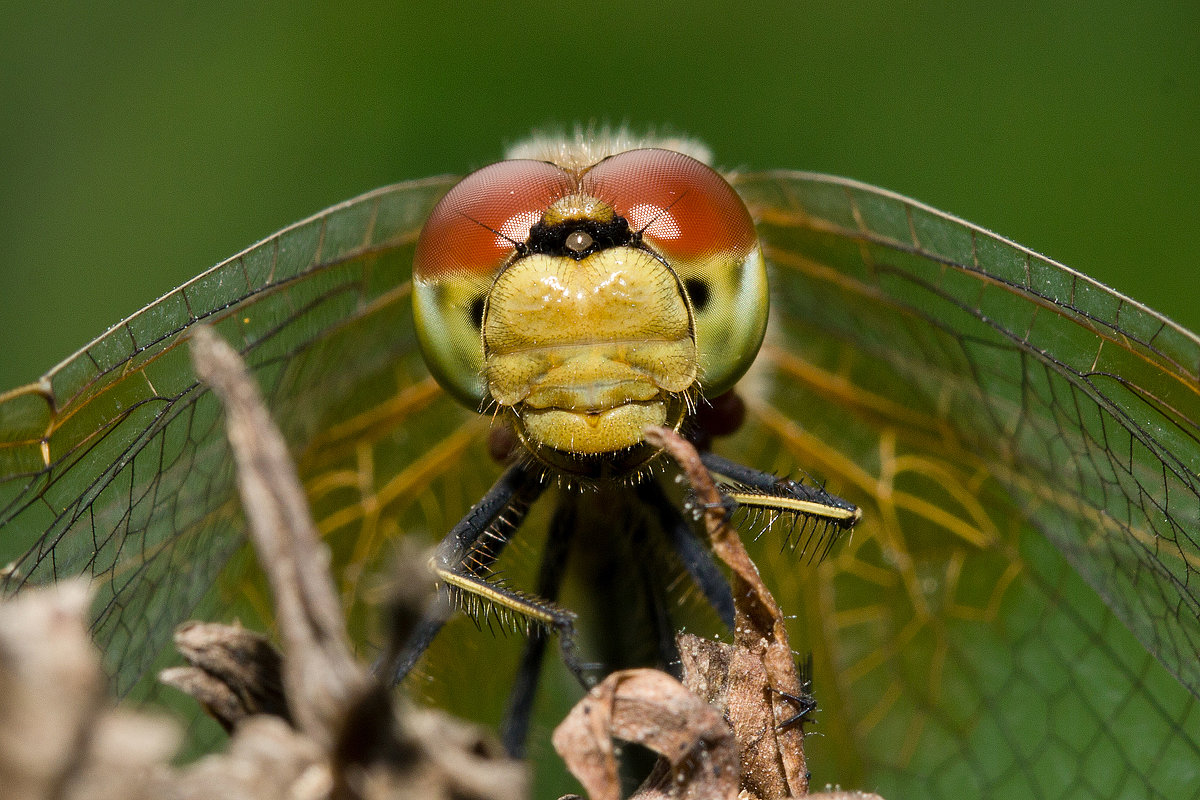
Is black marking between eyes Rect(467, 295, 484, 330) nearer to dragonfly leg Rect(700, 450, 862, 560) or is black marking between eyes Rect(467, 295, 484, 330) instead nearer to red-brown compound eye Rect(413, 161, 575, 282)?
red-brown compound eye Rect(413, 161, 575, 282)

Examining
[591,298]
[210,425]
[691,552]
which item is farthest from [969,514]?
[210,425]

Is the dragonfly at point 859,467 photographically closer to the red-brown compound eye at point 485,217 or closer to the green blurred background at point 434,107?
the red-brown compound eye at point 485,217

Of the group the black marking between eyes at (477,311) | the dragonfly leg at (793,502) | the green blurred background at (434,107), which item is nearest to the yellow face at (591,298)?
the black marking between eyes at (477,311)

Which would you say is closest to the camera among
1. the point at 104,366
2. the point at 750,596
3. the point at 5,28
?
the point at 750,596

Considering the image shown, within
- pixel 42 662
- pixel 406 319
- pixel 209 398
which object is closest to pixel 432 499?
pixel 406 319

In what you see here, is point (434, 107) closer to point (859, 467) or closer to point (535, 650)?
point (859, 467)

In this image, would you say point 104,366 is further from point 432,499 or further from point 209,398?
point 432,499
